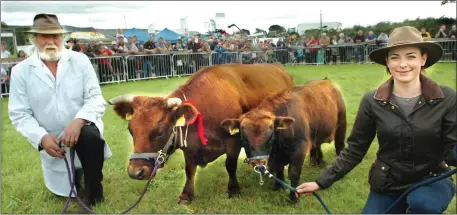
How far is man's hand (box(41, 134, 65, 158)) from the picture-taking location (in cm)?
411

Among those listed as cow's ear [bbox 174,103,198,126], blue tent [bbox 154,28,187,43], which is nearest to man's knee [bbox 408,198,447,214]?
cow's ear [bbox 174,103,198,126]

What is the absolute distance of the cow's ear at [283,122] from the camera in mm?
4137

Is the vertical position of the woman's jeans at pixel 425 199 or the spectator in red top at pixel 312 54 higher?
the spectator in red top at pixel 312 54

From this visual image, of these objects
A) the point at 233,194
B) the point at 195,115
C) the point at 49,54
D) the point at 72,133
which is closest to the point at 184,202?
the point at 233,194

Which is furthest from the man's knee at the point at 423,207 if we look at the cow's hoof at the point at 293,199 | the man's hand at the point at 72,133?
the man's hand at the point at 72,133

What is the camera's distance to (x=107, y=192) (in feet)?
16.7

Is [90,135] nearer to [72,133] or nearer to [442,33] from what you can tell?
[72,133]

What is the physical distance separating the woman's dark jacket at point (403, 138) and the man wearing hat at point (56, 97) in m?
2.65

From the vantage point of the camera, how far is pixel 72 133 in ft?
13.7

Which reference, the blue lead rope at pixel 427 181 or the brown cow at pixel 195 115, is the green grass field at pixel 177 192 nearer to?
the brown cow at pixel 195 115

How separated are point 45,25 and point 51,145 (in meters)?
1.28

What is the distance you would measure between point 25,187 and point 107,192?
1.07 meters

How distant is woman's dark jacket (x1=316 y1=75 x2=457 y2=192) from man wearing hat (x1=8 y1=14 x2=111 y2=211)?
2.65 meters

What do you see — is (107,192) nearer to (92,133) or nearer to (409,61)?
(92,133)
